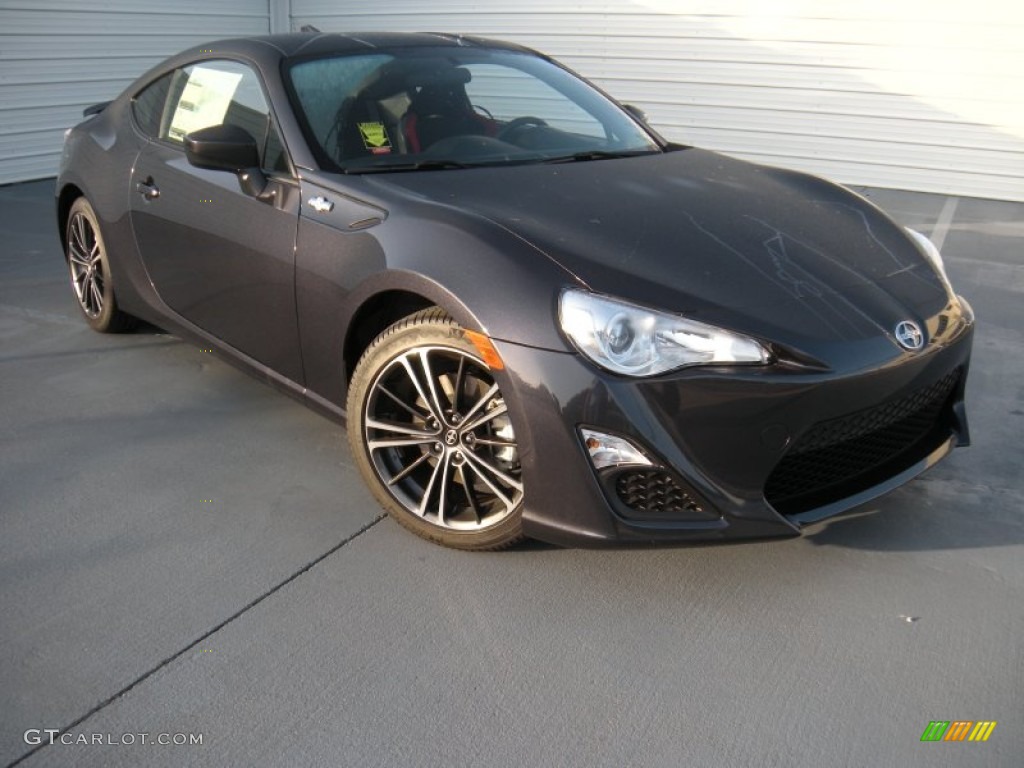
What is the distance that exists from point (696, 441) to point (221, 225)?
1.96 metres

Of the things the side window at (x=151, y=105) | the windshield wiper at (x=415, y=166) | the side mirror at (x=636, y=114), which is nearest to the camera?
the windshield wiper at (x=415, y=166)

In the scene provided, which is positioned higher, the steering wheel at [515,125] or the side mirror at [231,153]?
the steering wheel at [515,125]

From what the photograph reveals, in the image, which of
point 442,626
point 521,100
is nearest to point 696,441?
point 442,626

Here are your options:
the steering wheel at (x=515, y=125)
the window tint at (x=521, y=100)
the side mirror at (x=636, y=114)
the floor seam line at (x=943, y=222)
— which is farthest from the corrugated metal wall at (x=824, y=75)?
the steering wheel at (x=515, y=125)

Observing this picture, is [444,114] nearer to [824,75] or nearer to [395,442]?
[395,442]

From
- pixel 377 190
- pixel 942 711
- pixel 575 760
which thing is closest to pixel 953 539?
pixel 942 711

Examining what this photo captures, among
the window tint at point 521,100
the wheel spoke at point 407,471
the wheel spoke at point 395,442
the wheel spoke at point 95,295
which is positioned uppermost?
the window tint at point 521,100

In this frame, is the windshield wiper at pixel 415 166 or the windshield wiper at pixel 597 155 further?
the windshield wiper at pixel 597 155

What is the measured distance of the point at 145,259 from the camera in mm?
4160

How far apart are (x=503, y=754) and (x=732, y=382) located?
1019 mm

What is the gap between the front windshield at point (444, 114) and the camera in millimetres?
3527

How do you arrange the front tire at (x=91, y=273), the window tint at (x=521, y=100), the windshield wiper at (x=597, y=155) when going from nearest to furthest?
the windshield wiper at (x=597, y=155) → the window tint at (x=521, y=100) → the front tire at (x=91, y=273)

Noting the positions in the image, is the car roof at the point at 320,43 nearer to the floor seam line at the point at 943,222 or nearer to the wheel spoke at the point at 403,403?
the wheel spoke at the point at 403,403

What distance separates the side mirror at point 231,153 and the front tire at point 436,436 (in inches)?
32.0
